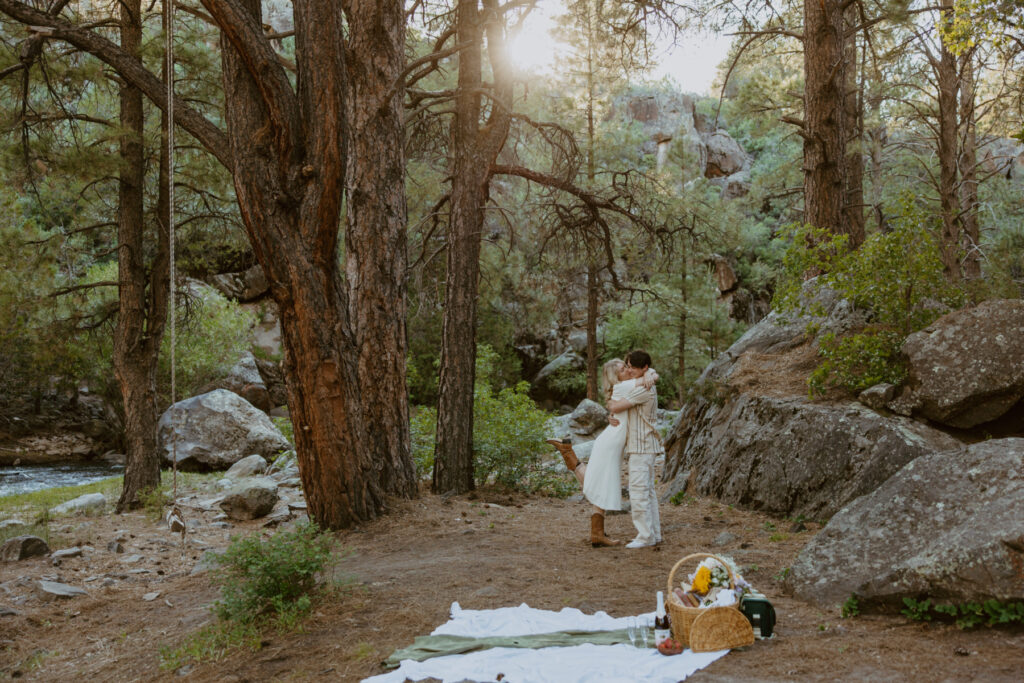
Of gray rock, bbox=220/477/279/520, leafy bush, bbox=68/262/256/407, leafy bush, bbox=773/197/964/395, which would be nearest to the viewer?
leafy bush, bbox=773/197/964/395

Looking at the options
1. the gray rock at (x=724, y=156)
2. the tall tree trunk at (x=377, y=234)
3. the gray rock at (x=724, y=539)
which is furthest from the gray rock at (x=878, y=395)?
the gray rock at (x=724, y=156)

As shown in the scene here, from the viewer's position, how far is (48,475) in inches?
688

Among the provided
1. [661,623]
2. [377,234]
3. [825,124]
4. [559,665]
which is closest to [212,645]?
[559,665]

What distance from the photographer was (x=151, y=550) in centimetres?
804

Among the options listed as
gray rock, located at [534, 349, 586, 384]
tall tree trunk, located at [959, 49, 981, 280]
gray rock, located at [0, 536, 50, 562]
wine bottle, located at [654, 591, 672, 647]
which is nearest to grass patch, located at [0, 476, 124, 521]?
gray rock, located at [0, 536, 50, 562]

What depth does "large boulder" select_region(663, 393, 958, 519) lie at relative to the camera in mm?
6355

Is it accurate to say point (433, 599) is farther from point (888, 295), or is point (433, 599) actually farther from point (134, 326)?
point (134, 326)

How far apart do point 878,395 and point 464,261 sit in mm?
4843

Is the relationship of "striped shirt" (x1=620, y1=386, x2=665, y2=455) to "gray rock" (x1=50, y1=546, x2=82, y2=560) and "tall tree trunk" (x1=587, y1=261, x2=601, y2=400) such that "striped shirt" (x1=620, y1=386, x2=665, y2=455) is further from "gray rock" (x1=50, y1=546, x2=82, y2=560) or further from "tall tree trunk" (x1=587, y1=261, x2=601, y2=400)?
"tall tree trunk" (x1=587, y1=261, x2=601, y2=400)

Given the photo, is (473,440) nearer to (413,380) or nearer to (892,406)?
(892,406)

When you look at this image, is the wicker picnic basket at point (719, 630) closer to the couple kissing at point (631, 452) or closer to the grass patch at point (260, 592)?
the grass patch at point (260, 592)

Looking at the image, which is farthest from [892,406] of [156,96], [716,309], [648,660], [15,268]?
[716,309]

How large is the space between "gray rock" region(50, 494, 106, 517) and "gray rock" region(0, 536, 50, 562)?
2.76 meters

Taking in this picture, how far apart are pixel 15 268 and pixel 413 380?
14814mm
